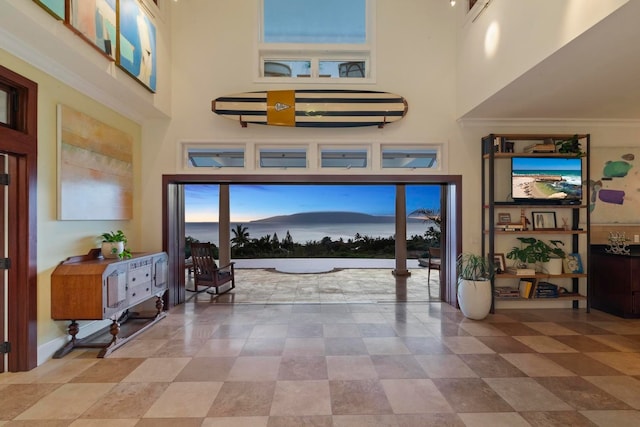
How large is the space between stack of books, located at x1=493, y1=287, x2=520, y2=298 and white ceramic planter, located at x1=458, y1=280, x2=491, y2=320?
480 millimetres

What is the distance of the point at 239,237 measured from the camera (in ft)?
39.3

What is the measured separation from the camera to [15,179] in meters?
3.13

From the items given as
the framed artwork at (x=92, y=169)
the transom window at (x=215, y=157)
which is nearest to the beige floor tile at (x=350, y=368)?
the framed artwork at (x=92, y=169)

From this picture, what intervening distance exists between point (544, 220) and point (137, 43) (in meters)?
6.24

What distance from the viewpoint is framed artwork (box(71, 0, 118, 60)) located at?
312 centimetres

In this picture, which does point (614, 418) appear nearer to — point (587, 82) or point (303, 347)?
point (303, 347)

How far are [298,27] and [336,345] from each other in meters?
4.82

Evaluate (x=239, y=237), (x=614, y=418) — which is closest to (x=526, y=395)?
(x=614, y=418)

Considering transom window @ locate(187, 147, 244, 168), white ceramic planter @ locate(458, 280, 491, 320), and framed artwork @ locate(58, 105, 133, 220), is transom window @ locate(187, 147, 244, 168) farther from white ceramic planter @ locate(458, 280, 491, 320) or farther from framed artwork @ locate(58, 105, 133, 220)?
white ceramic planter @ locate(458, 280, 491, 320)

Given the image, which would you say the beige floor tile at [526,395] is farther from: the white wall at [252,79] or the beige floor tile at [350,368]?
the white wall at [252,79]

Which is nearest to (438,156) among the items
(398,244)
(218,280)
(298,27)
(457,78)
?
(457,78)

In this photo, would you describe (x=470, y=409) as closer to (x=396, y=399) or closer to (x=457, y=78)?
(x=396, y=399)

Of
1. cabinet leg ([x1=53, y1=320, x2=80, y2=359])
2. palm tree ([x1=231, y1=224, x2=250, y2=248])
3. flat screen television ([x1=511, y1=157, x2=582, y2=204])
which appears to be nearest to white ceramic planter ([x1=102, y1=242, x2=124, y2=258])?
cabinet leg ([x1=53, y1=320, x2=80, y2=359])

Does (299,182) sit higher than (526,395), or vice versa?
(299,182)
